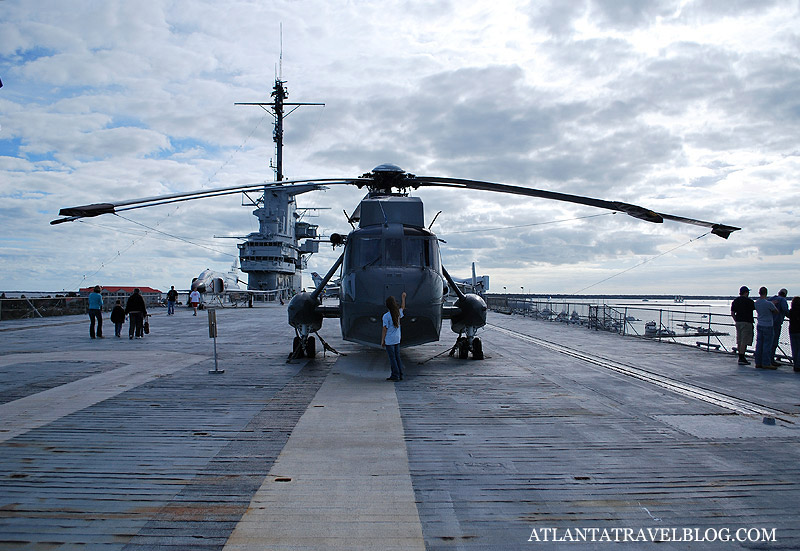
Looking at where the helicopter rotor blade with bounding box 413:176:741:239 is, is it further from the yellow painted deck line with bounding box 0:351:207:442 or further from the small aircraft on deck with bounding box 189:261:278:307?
the small aircraft on deck with bounding box 189:261:278:307

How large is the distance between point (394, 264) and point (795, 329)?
9.07 meters

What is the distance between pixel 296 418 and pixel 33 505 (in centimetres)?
330

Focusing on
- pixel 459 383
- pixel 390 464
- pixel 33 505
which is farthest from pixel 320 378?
pixel 33 505

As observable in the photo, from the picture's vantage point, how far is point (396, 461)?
5.27 meters

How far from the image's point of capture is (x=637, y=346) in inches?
687

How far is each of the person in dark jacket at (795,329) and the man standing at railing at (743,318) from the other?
3.45 ft

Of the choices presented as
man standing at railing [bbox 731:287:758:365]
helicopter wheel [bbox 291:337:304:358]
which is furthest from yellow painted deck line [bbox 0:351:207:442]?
man standing at railing [bbox 731:287:758:365]

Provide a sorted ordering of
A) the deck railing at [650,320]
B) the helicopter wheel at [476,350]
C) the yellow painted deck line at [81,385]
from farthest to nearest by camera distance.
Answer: the deck railing at [650,320]
the helicopter wheel at [476,350]
the yellow painted deck line at [81,385]

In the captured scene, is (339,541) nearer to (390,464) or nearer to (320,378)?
(390,464)

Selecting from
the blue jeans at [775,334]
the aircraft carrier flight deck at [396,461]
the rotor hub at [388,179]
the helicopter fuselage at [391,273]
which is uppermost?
the rotor hub at [388,179]

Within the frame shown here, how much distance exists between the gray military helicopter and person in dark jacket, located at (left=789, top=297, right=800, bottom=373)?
3.65 m

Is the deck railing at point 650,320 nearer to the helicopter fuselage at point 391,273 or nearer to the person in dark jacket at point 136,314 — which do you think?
the helicopter fuselage at point 391,273

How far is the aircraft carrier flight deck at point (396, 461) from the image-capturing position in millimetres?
3783

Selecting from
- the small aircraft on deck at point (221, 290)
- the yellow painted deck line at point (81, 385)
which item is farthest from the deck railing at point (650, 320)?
the small aircraft on deck at point (221, 290)
